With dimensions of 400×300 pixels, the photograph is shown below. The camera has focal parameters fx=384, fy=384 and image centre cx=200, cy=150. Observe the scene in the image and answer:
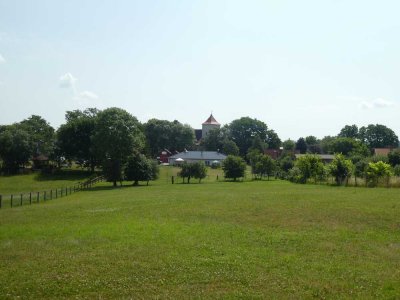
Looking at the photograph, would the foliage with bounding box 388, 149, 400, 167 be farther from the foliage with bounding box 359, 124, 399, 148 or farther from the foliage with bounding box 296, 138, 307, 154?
the foliage with bounding box 296, 138, 307, 154

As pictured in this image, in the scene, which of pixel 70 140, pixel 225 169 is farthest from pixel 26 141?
pixel 225 169

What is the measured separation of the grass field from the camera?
997 centimetres

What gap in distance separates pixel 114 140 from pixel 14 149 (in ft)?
92.0

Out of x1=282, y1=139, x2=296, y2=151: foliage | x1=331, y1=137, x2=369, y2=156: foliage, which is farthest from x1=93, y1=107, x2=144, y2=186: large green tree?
x1=282, y1=139, x2=296, y2=151: foliage

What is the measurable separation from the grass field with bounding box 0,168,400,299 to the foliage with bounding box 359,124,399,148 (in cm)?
12698

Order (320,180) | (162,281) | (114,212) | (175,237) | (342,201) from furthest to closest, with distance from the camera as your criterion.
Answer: (320,180) → (342,201) → (114,212) → (175,237) → (162,281)

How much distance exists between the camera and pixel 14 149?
73.5 metres

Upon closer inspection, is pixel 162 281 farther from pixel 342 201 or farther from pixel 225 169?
pixel 225 169

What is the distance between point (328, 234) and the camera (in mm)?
16312

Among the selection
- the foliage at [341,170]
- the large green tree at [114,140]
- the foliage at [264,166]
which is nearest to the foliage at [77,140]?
the large green tree at [114,140]

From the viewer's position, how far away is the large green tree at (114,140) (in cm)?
5666

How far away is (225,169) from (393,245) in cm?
5054

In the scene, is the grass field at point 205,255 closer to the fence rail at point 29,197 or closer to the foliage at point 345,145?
the fence rail at point 29,197

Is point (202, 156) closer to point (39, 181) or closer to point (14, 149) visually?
point (14, 149)
